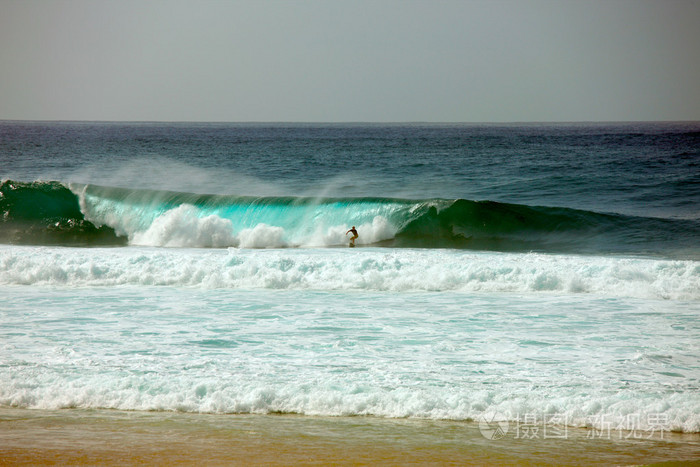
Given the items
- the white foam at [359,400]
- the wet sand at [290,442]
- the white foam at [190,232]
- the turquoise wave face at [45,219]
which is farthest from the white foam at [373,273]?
the turquoise wave face at [45,219]

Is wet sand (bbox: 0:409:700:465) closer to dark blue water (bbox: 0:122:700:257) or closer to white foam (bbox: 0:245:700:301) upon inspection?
white foam (bbox: 0:245:700:301)

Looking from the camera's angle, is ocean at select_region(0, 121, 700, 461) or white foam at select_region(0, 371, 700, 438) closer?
white foam at select_region(0, 371, 700, 438)

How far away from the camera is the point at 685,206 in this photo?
25.8 m

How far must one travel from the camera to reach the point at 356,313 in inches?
416

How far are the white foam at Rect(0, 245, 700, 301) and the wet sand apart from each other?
645 centimetres

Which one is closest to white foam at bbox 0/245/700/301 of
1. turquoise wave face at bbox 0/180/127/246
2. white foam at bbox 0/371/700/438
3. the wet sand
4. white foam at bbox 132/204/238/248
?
white foam at bbox 132/204/238/248

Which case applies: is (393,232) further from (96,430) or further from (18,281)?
(96,430)

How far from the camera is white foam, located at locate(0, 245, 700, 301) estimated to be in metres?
12.4

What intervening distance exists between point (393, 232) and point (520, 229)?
13.8 feet

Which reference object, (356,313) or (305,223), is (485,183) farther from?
(356,313)

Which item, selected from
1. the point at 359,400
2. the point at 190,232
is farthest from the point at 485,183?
the point at 359,400

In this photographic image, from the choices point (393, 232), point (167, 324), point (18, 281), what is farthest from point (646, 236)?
point (18, 281)

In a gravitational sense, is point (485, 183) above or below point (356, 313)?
above

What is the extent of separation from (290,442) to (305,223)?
15927 millimetres
